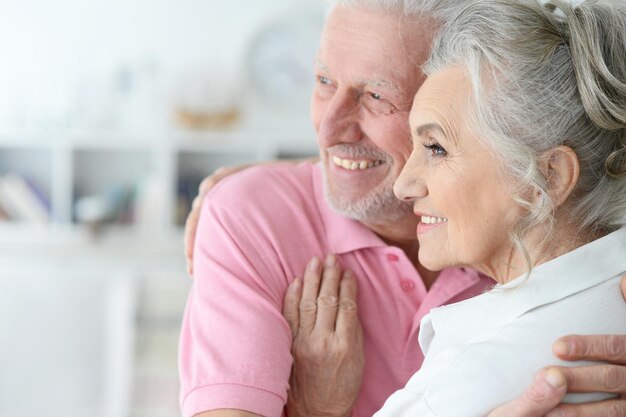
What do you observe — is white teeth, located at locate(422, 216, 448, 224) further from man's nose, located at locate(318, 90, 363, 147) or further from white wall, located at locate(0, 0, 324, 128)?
white wall, located at locate(0, 0, 324, 128)

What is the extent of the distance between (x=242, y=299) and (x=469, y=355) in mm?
459

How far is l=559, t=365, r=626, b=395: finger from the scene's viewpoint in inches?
47.2

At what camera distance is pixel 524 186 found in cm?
131

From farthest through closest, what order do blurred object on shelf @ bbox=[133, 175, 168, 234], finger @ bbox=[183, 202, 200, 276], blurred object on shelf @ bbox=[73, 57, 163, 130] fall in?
blurred object on shelf @ bbox=[73, 57, 163, 130] → blurred object on shelf @ bbox=[133, 175, 168, 234] → finger @ bbox=[183, 202, 200, 276]

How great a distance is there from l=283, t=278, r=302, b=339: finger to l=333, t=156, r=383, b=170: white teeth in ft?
0.78

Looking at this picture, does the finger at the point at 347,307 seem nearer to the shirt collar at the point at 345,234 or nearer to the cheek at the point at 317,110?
the shirt collar at the point at 345,234

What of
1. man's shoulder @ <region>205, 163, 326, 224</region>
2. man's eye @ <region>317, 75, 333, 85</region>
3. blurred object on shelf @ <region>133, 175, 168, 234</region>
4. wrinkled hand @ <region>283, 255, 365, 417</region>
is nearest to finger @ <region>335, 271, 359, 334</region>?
wrinkled hand @ <region>283, 255, 365, 417</region>

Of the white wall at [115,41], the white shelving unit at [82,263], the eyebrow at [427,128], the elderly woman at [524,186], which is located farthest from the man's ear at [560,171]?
the white wall at [115,41]

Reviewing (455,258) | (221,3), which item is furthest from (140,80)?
(455,258)

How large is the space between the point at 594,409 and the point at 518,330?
146 mm

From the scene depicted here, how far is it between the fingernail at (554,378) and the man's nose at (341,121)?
25.8 inches

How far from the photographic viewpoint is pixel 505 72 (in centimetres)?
130

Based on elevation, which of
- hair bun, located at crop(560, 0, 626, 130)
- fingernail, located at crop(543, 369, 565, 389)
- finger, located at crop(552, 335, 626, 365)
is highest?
hair bun, located at crop(560, 0, 626, 130)

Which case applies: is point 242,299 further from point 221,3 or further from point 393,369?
point 221,3
